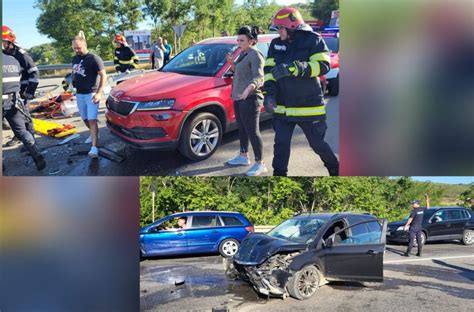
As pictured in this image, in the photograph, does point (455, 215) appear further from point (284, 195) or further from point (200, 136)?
point (200, 136)

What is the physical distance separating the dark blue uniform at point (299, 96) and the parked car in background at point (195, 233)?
79 cm

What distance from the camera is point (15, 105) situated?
173 inches

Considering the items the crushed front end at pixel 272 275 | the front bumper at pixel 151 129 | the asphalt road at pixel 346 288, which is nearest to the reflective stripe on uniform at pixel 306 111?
the front bumper at pixel 151 129

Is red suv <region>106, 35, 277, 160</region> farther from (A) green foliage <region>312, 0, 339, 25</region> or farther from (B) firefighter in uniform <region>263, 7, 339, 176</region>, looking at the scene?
(A) green foliage <region>312, 0, 339, 25</region>

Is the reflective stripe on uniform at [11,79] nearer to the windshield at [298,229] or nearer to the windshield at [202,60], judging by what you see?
the windshield at [202,60]

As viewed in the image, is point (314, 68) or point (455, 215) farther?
point (455, 215)

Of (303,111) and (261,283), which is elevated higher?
(303,111)

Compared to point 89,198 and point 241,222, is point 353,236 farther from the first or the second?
point 89,198

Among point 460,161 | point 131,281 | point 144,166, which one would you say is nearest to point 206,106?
point 144,166

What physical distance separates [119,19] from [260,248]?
8.91 feet

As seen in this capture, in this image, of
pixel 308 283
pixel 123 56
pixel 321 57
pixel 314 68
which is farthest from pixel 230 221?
pixel 123 56

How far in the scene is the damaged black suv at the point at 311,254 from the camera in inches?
162

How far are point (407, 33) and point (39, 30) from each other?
11.9 feet

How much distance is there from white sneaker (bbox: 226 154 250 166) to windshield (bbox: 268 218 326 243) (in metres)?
0.79
